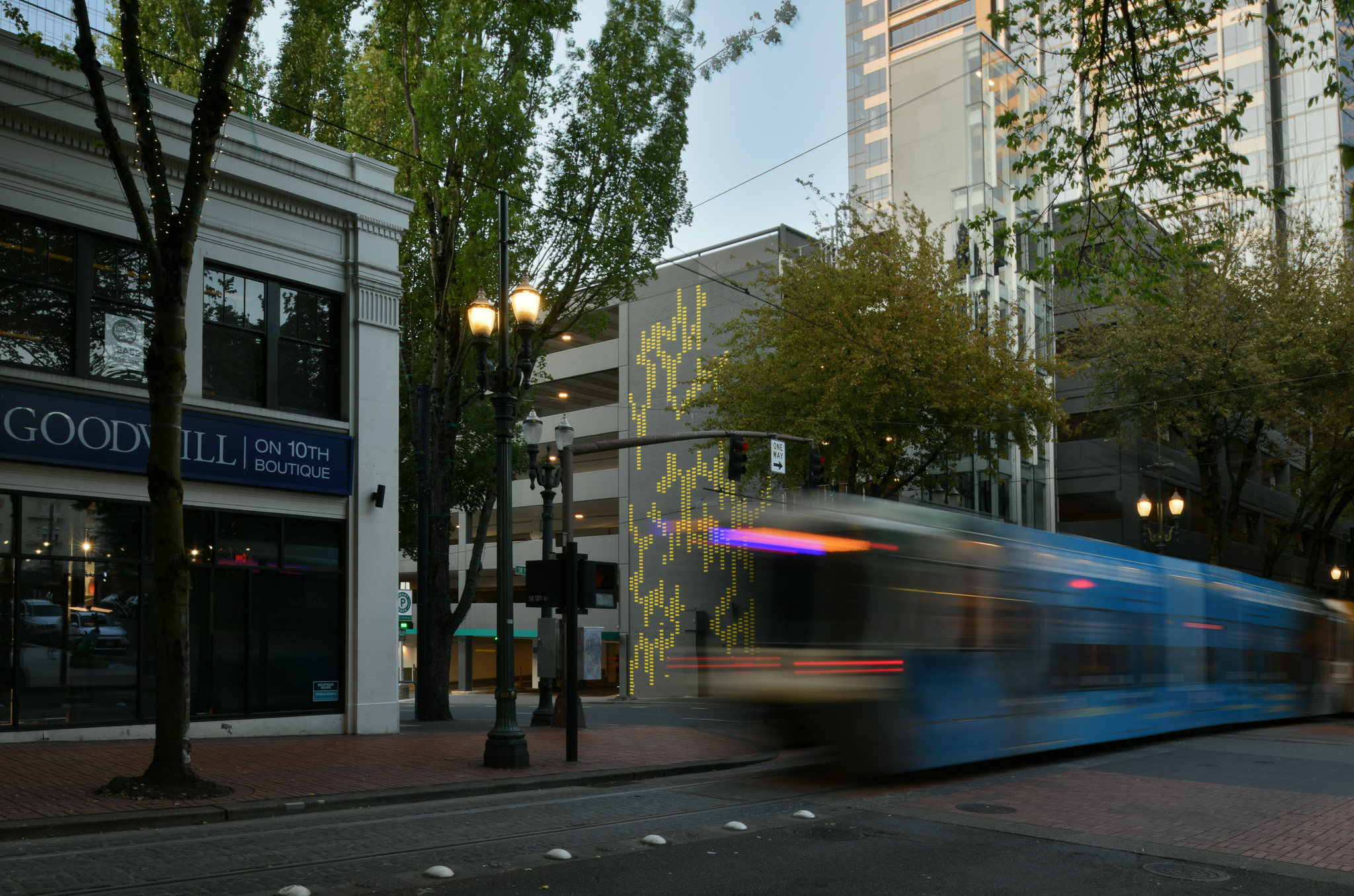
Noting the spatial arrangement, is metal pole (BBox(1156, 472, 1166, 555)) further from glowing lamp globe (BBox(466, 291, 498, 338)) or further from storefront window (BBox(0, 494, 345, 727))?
glowing lamp globe (BBox(466, 291, 498, 338))

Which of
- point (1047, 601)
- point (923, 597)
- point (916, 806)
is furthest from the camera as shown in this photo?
point (1047, 601)

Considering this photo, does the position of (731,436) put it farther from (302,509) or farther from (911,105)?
(911,105)

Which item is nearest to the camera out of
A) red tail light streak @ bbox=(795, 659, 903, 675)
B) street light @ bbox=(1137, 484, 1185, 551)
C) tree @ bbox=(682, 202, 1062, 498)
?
red tail light streak @ bbox=(795, 659, 903, 675)

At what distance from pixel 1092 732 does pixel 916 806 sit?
18.4 feet

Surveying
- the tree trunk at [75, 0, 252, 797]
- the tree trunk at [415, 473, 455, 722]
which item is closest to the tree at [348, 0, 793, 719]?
the tree trunk at [415, 473, 455, 722]

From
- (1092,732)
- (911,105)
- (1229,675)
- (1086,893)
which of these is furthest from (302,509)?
(911,105)

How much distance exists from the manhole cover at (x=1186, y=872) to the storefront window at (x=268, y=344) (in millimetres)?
14111

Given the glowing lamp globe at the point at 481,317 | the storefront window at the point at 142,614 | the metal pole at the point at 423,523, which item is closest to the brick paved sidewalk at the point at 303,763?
the storefront window at the point at 142,614

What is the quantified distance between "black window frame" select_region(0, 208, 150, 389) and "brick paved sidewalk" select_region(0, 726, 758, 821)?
5.00m

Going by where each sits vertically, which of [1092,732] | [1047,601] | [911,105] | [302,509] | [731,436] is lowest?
[1092,732]

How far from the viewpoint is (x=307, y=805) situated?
999 centimetres

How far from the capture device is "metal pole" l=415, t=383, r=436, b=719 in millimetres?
20828

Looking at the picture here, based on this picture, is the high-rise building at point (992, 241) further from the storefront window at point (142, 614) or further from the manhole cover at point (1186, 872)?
the manhole cover at point (1186, 872)

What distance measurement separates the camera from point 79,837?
8.46 m
